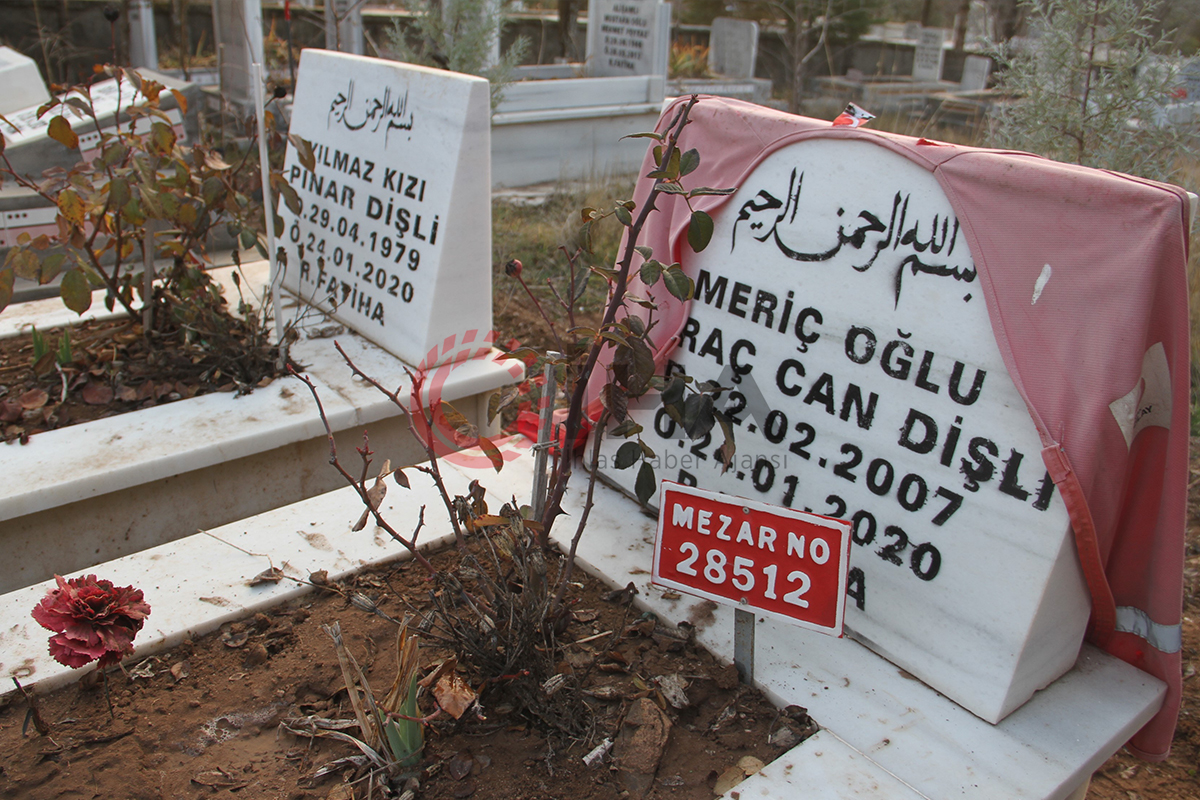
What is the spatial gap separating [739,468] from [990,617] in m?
0.64

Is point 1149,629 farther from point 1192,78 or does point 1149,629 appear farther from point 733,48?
point 733,48

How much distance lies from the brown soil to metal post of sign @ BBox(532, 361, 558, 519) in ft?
0.83

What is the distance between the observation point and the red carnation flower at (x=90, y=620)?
148 centimetres

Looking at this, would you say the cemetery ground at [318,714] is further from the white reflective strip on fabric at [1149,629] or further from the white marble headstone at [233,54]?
the white marble headstone at [233,54]

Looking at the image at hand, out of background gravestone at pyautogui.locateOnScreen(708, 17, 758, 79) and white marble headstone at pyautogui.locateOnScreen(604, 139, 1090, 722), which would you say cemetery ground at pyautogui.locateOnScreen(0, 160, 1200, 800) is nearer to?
white marble headstone at pyautogui.locateOnScreen(604, 139, 1090, 722)

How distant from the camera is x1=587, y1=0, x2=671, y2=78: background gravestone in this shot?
9.73 m

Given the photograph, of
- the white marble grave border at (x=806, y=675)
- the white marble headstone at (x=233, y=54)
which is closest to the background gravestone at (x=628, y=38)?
the white marble headstone at (x=233, y=54)

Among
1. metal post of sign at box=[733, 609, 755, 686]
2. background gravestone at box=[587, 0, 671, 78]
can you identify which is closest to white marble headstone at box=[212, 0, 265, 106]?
background gravestone at box=[587, 0, 671, 78]

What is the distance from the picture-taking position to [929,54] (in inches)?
632

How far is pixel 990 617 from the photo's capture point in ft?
5.22

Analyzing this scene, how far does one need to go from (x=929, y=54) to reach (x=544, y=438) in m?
16.8

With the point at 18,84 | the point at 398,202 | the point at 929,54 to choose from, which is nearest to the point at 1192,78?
the point at 398,202

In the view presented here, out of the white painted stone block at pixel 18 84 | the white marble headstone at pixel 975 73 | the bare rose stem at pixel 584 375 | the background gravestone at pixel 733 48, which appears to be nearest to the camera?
the bare rose stem at pixel 584 375

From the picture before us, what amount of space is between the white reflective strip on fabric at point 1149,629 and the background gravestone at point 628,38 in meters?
8.98
